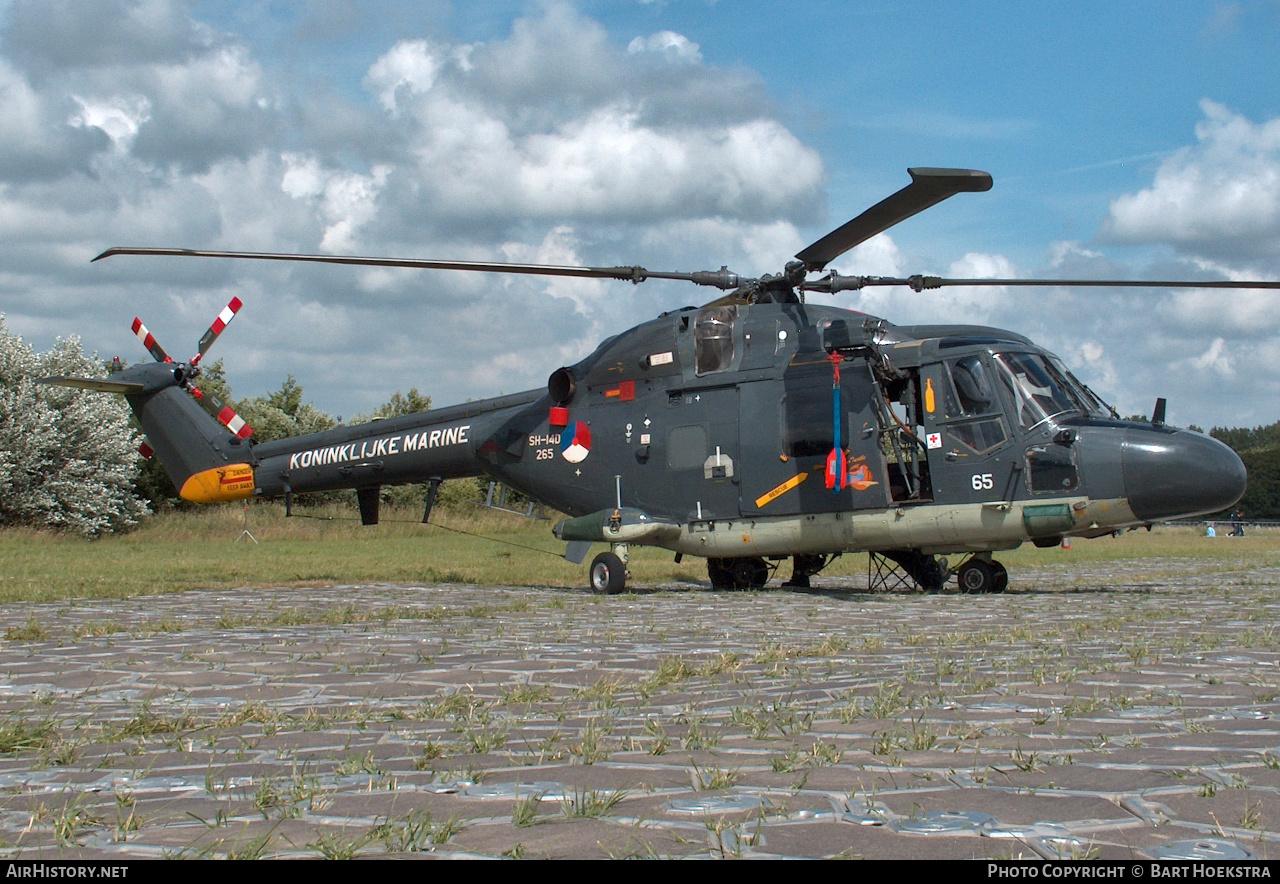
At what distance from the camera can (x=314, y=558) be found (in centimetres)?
2102

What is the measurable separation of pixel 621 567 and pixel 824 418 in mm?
3283

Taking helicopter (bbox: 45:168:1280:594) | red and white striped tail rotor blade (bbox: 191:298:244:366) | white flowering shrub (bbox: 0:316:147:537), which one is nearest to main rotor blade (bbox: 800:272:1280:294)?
helicopter (bbox: 45:168:1280:594)

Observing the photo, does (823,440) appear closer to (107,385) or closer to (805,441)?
(805,441)

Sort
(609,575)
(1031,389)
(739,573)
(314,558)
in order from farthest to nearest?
(314,558) → (739,573) → (609,575) → (1031,389)

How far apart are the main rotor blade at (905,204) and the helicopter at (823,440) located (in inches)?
1.1

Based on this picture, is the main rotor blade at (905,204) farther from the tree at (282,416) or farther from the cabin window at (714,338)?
the tree at (282,416)

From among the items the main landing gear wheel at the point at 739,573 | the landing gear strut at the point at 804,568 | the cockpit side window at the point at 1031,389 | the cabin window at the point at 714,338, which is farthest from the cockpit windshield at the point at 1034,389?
the main landing gear wheel at the point at 739,573

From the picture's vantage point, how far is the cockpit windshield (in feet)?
39.9

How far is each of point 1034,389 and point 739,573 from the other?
17.3ft

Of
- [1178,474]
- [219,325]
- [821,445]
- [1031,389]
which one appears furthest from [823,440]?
[219,325]

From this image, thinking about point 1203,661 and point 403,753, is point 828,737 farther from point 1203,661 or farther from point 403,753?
point 1203,661

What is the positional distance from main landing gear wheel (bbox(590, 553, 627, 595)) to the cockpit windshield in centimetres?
528

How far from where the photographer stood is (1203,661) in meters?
5.68

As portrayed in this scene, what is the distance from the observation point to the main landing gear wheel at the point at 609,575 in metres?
13.9
